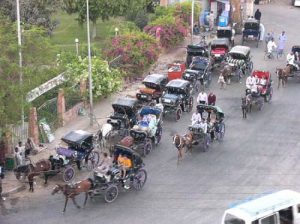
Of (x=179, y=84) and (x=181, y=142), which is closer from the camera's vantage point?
(x=181, y=142)

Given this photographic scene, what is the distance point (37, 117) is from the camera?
27484 millimetres

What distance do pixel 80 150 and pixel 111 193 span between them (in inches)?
124

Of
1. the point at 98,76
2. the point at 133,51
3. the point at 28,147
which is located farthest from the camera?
the point at 133,51

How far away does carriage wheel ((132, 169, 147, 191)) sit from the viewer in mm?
22719

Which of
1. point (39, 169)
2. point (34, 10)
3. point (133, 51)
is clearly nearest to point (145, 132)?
point (39, 169)

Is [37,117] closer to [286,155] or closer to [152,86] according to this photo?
[152,86]

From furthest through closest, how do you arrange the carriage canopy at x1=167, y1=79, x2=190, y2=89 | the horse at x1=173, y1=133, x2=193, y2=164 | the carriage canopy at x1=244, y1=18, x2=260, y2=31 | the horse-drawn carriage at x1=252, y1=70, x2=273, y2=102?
the carriage canopy at x1=244, y1=18, x2=260, y2=31 → the horse-drawn carriage at x1=252, y1=70, x2=273, y2=102 → the carriage canopy at x1=167, y1=79, x2=190, y2=89 → the horse at x1=173, y1=133, x2=193, y2=164

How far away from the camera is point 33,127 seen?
86.6ft

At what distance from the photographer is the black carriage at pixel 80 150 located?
78.4 feet

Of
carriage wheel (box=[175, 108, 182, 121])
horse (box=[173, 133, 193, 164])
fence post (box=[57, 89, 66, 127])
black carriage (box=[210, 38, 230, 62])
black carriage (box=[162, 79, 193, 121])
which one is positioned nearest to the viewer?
horse (box=[173, 133, 193, 164])

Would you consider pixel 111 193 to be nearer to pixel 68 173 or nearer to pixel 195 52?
pixel 68 173

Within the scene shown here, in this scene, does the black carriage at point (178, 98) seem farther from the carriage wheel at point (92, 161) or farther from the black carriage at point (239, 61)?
the carriage wheel at point (92, 161)

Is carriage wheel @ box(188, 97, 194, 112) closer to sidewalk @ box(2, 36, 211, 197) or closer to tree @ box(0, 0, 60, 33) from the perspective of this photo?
sidewalk @ box(2, 36, 211, 197)

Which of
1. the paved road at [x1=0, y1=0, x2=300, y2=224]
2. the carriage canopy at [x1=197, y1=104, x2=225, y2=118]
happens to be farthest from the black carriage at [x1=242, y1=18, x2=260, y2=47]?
the carriage canopy at [x1=197, y1=104, x2=225, y2=118]
